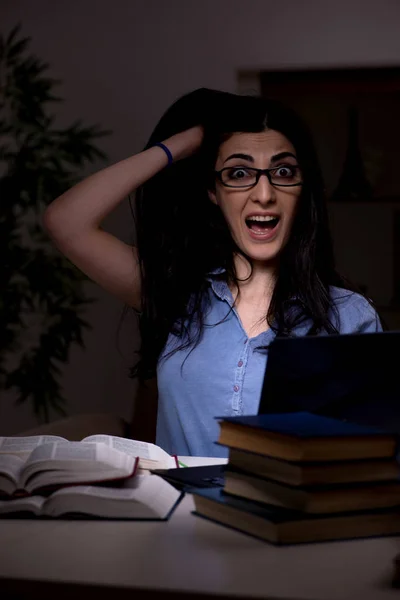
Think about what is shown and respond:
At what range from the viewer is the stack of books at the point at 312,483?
104 cm

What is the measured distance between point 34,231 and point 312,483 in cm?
290

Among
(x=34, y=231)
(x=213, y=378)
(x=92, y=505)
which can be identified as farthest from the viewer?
(x=34, y=231)

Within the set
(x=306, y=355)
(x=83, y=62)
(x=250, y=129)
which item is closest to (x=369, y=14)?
(x=83, y=62)

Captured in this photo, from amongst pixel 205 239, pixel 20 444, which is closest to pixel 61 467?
pixel 20 444

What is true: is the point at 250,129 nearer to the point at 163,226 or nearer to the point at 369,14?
the point at 163,226

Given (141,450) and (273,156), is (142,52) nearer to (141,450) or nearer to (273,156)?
(273,156)

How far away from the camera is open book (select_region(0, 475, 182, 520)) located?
115 centimetres

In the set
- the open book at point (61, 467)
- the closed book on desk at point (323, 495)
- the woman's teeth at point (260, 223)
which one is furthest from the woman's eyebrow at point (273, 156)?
the closed book on desk at point (323, 495)

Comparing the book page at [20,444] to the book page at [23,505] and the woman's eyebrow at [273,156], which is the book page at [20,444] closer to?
the book page at [23,505]

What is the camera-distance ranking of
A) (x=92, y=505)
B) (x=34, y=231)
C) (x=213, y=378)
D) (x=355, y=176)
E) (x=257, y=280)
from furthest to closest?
(x=355, y=176), (x=34, y=231), (x=257, y=280), (x=213, y=378), (x=92, y=505)

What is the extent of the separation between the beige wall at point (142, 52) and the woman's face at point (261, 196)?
2016 millimetres

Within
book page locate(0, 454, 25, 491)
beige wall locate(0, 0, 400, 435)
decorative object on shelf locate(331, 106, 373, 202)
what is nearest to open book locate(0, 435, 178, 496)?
book page locate(0, 454, 25, 491)

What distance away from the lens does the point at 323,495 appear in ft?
3.44

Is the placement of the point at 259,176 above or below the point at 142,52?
below
